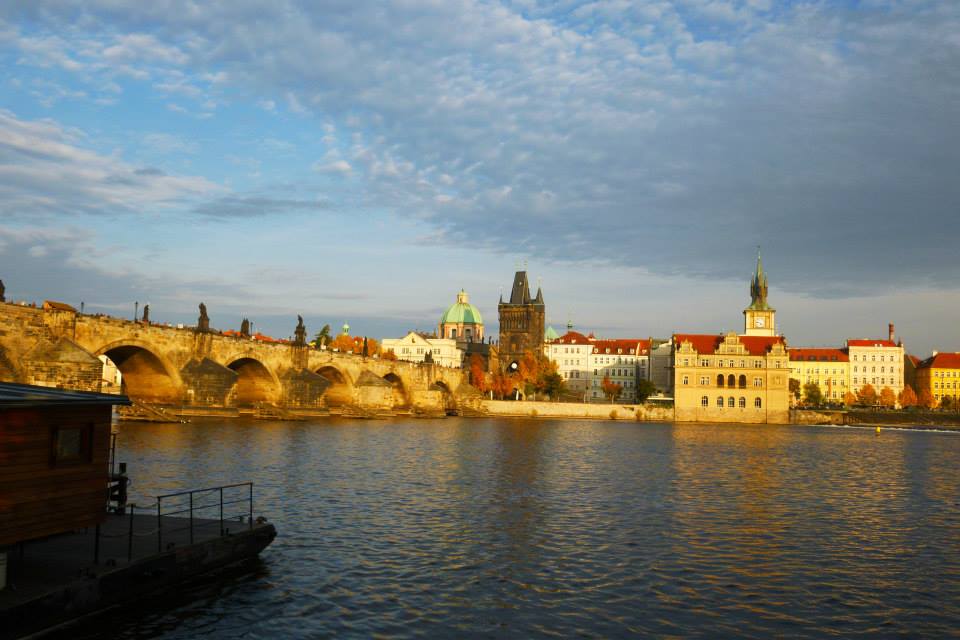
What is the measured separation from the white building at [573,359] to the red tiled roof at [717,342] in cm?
4214

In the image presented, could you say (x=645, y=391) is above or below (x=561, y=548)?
above

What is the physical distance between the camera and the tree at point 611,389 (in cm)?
16312

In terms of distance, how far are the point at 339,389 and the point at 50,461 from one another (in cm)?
8410

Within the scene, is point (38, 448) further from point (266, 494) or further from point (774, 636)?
point (266, 494)

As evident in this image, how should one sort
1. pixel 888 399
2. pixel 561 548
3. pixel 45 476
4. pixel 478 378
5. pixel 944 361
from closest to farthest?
pixel 45 476
pixel 561 548
pixel 888 399
pixel 478 378
pixel 944 361

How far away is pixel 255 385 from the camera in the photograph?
271 feet

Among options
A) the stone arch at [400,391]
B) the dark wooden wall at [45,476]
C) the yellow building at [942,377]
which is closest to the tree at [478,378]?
the stone arch at [400,391]

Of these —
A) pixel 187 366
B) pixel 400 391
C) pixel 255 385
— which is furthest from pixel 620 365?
pixel 187 366

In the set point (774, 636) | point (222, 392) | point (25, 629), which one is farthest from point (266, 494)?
point (222, 392)

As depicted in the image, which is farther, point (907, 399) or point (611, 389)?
point (611, 389)

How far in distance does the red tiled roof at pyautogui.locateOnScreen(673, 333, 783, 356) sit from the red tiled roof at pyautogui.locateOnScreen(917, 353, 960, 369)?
5637 centimetres

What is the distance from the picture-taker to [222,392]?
224ft

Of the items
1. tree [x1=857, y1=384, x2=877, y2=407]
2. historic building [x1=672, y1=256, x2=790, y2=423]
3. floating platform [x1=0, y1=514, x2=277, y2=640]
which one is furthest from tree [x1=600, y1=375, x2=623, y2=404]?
floating platform [x1=0, y1=514, x2=277, y2=640]

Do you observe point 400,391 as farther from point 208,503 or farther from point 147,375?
point 208,503
